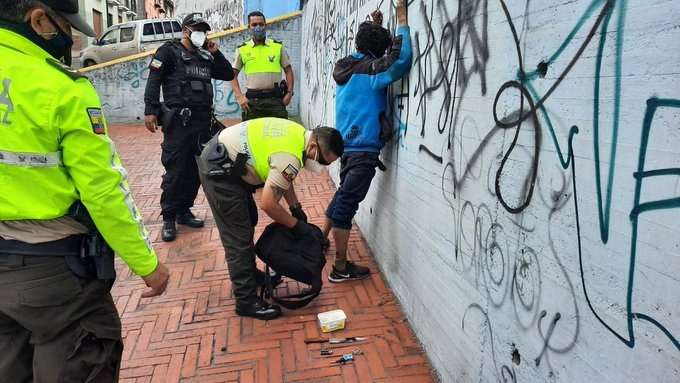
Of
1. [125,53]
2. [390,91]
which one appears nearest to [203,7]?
[125,53]

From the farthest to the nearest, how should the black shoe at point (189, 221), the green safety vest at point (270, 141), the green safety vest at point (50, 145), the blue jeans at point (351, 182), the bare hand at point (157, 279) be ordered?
the black shoe at point (189, 221), the blue jeans at point (351, 182), the green safety vest at point (270, 141), the bare hand at point (157, 279), the green safety vest at point (50, 145)

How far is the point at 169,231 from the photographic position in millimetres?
4273

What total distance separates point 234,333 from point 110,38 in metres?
14.3

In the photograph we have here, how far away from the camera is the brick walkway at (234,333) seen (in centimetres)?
258

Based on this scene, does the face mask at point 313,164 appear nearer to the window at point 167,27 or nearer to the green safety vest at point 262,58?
the green safety vest at point 262,58

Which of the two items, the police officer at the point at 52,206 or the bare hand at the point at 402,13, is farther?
the bare hand at the point at 402,13

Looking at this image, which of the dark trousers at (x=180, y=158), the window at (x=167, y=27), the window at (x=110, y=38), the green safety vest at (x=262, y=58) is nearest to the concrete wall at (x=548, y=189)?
the dark trousers at (x=180, y=158)

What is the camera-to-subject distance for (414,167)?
2.84 metres

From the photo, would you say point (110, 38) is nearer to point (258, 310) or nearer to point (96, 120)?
point (258, 310)

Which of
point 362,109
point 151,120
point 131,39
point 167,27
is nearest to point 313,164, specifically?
point 362,109

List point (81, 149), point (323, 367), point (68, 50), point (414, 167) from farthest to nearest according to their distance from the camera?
point (414, 167), point (323, 367), point (68, 50), point (81, 149)

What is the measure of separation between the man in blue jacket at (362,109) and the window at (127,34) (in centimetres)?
1309

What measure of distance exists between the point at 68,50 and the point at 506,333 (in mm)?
1938

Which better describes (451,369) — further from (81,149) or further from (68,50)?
(68,50)
